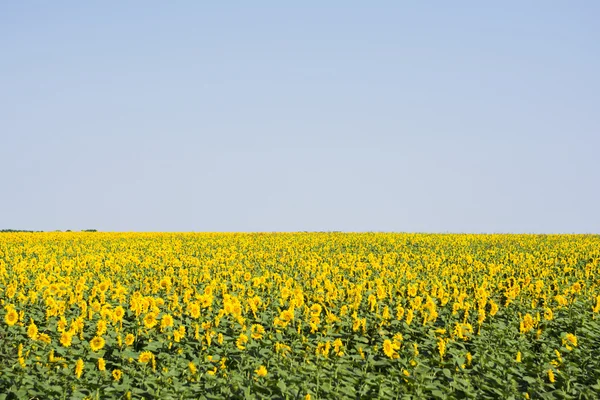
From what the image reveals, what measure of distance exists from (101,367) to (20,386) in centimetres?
112

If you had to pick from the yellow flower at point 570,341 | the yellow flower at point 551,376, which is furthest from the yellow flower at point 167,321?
the yellow flower at point 570,341

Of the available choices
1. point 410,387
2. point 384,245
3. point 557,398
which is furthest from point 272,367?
point 384,245

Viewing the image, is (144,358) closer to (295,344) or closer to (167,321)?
(167,321)

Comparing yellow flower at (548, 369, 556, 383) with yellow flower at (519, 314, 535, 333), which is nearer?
yellow flower at (548, 369, 556, 383)

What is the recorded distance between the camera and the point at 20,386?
812 centimetres

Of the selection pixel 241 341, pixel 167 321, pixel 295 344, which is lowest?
pixel 295 344

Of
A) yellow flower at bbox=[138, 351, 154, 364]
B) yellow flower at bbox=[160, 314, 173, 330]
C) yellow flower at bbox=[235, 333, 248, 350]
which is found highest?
yellow flower at bbox=[160, 314, 173, 330]

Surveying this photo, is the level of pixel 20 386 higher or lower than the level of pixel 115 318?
lower

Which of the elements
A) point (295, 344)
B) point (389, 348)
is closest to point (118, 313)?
point (295, 344)

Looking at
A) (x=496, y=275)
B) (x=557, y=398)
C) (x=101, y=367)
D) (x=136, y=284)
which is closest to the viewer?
(x=101, y=367)

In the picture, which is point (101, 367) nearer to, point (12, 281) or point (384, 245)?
point (12, 281)

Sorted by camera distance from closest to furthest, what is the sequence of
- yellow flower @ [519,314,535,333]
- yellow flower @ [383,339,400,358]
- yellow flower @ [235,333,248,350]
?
yellow flower @ [383,339,400,358] < yellow flower @ [235,333,248,350] < yellow flower @ [519,314,535,333]

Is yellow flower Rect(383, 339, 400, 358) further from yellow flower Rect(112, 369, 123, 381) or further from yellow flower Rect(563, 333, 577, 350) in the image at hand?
yellow flower Rect(112, 369, 123, 381)

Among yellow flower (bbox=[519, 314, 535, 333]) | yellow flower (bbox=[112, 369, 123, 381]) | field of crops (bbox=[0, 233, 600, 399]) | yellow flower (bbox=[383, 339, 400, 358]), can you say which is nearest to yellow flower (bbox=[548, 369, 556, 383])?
field of crops (bbox=[0, 233, 600, 399])
